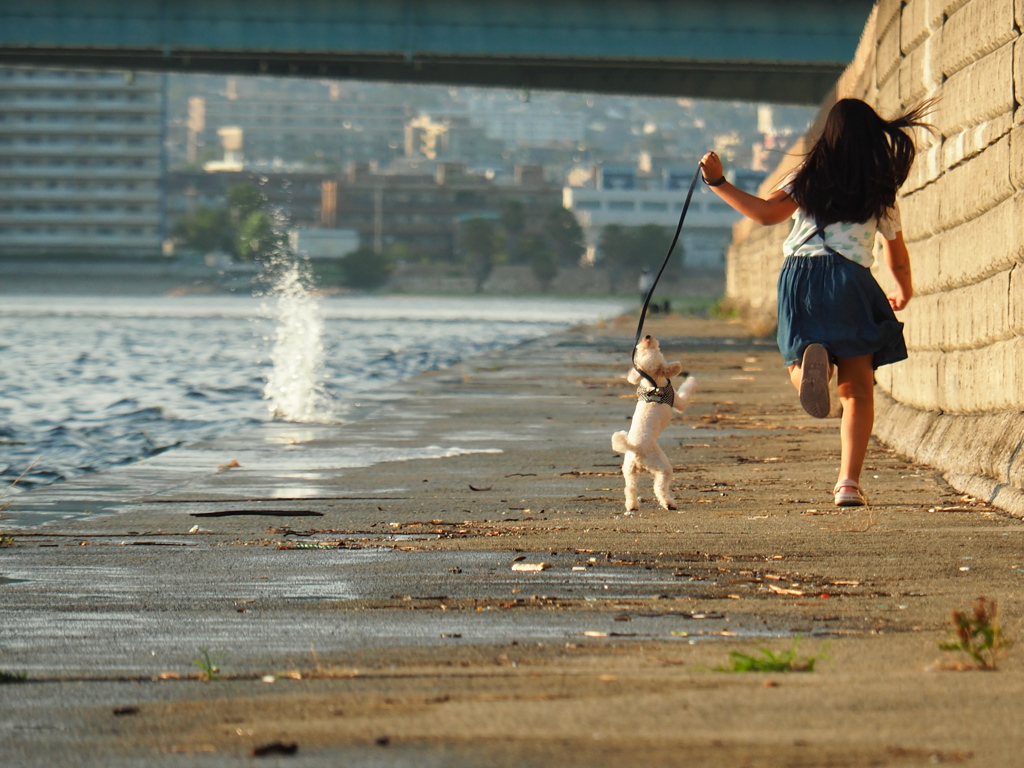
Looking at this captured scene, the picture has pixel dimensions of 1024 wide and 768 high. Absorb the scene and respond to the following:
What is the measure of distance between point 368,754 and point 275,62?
3841cm

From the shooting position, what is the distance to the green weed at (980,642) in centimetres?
351

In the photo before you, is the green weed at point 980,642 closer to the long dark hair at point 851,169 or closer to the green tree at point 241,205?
the long dark hair at point 851,169

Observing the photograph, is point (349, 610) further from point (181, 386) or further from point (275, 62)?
point (275, 62)

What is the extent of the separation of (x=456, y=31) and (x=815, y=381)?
32.8 m

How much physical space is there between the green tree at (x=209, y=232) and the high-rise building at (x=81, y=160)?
408cm

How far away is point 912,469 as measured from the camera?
26.8 ft

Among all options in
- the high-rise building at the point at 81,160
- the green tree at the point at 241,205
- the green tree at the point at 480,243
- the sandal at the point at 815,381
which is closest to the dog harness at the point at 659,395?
the sandal at the point at 815,381

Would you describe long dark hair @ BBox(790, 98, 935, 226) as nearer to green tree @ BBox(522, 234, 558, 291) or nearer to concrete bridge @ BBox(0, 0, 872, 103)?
concrete bridge @ BBox(0, 0, 872, 103)

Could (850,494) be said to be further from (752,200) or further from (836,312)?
(752,200)

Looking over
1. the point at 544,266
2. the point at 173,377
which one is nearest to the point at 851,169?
the point at 173,377

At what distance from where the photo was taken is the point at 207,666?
3703 millimetres

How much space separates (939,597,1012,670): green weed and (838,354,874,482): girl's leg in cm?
289

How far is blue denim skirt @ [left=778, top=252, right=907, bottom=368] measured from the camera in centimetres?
644

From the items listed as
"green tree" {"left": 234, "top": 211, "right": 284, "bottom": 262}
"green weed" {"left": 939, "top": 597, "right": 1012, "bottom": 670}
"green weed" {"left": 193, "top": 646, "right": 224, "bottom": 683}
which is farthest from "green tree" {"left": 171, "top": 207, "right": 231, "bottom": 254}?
"green weed" {"left": 939, "top": 597, "right": 1012, "bottom": 670}
